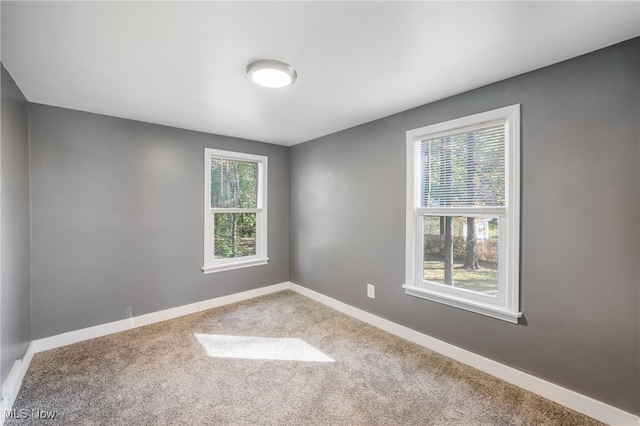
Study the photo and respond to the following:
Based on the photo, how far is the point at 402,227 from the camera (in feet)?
9.02

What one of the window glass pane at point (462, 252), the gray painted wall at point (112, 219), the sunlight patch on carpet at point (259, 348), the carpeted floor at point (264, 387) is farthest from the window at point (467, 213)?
the gray painted wall at point (112, 219)

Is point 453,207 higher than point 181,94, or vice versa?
point 181,94

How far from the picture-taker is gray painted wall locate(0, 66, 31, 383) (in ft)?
5.89

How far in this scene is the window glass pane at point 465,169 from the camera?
213 centimetres

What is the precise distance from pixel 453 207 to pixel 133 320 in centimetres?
338

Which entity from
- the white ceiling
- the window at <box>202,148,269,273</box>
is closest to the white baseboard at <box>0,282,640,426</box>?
the window at <box>202,148,269,273</box>

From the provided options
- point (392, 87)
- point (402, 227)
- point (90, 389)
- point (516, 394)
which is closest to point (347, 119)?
point (392, 87)

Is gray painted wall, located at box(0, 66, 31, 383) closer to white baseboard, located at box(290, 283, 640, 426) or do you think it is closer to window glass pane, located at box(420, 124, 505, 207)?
white baseboard, located at box(290, 283, 640, 426)

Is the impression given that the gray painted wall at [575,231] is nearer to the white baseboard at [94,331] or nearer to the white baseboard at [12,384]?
the white baseboard at [94,331]

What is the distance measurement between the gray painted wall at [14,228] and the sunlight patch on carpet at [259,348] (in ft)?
4.22

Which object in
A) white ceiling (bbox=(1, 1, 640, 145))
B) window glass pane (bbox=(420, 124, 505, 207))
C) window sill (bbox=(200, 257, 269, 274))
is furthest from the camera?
window sill (bbox=(200, 257, 269, 274))

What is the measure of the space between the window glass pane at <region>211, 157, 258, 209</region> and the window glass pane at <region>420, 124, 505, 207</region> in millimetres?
2339

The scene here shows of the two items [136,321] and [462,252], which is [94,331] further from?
[462,252]

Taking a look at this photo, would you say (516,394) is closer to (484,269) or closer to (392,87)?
(484,269)
